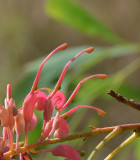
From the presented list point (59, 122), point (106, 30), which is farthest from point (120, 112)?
point (59, 122)

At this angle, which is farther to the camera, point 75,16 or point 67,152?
point 75,16

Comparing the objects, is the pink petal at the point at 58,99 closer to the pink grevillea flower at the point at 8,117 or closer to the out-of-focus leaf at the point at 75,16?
the pink grevillea flower at the point at 8,117

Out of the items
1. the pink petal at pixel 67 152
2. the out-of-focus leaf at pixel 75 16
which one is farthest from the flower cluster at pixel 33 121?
the out-of-focus leaf at pixel 75 16

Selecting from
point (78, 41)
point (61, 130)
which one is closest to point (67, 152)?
point (61, 130)

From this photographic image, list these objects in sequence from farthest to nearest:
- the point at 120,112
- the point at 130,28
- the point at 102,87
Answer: the point at 130,28, the point at 120,112, the point at 102,87

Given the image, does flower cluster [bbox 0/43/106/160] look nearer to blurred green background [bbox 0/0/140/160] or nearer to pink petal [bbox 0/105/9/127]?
pink petal [bbox 0/105/9/127]

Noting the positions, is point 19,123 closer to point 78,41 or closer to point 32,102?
point 32,102

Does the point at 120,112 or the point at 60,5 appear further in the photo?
the point at 120,112

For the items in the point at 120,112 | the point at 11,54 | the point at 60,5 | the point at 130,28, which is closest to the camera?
the point at 60,5

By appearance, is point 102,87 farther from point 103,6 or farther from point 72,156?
point 103,6
